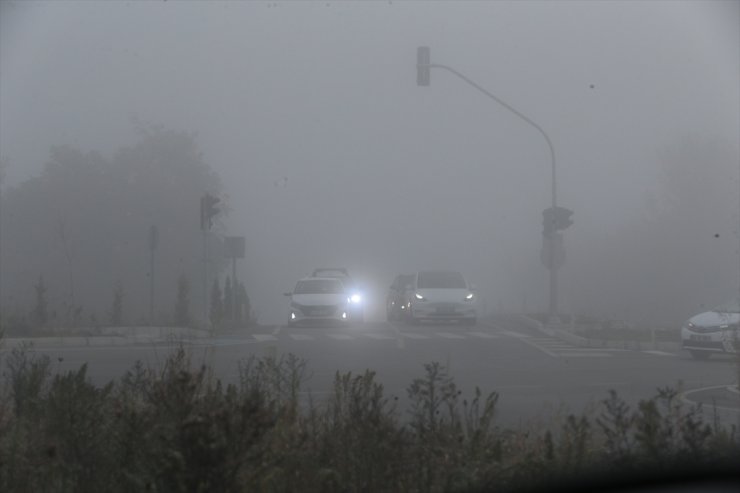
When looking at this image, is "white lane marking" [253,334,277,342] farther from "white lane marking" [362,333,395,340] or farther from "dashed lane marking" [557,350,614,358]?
"dashed lane marking" [557,350,614,358]

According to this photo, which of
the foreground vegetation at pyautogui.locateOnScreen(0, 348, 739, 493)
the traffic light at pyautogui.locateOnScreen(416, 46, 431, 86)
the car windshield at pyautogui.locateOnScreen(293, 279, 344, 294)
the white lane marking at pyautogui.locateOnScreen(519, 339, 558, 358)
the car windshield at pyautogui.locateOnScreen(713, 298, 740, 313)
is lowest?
the foreground vegetation at pyautogui.locateOnScreen(0, 348, 739, 493)

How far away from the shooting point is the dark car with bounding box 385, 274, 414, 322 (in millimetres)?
38688

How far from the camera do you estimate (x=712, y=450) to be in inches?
299

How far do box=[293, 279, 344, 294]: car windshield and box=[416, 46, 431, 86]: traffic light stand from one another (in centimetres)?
1049

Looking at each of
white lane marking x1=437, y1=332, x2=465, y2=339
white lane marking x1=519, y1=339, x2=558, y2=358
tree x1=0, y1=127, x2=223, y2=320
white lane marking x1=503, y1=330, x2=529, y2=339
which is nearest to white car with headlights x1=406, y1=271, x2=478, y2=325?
white lane marking x1=503, y1=330, x2=529, y2=339

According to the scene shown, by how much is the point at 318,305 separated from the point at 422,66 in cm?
1057

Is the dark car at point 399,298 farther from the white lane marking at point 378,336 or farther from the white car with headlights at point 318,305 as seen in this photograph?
the white lane marking at point 378,336

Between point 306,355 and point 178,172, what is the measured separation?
38.9 meters

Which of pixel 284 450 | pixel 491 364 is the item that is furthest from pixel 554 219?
pixel 284 450

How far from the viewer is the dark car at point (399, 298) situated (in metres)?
38.7

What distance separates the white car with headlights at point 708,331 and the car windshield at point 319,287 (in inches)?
670

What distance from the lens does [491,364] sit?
2042cm

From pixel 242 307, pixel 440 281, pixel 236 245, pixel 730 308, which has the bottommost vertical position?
pixel 730 308

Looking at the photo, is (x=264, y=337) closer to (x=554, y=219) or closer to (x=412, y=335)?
(x=412, y=335)
